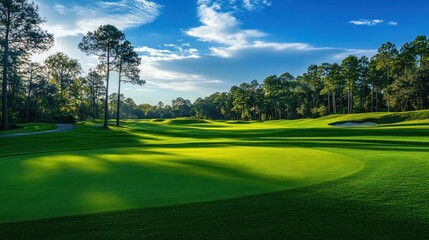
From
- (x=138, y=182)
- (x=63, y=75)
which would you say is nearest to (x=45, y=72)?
(x=63, y=75)

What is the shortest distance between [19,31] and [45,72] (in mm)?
40142

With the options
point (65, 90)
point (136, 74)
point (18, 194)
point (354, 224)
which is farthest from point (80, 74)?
point (354, 224)

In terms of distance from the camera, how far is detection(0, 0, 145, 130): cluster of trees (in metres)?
30.9

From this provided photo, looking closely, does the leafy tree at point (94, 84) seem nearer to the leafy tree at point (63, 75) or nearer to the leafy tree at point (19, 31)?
the leafy tree at point (63, 75)

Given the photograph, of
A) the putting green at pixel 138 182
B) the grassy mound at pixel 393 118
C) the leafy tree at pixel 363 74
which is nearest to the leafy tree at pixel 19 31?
the putting green at pixel 138 182

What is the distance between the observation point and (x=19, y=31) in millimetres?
31547

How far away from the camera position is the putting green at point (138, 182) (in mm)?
4961

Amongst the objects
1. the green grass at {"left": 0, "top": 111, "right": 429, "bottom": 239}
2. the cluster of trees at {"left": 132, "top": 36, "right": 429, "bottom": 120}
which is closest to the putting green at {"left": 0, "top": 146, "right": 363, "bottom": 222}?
the green grass at {"left": 0, "top": 111, "right": 429, "bottom": 239}

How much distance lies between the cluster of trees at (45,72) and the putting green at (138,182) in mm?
28379

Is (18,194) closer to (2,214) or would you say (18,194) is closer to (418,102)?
(2,214)

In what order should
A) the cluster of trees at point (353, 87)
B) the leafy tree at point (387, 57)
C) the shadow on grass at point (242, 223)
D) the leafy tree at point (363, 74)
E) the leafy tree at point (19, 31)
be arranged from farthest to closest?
the leafy tree at point (363, 74) → the leafy tree at point (387, 57) → the cluster of trees at point (353, 87) → the leafy tree at point (19, 31) → the shadow on grass at point (242, 223)

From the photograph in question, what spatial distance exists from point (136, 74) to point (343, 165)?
131 ft

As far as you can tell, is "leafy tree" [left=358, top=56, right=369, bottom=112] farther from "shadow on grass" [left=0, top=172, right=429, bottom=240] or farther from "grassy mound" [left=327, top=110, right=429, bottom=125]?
"shadow on grass" [left=0, top=172, right=429, bottom=240]

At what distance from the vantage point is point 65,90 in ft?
220
